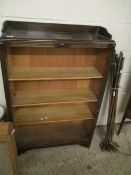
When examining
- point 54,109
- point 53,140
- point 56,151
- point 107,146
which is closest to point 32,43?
point 54,109

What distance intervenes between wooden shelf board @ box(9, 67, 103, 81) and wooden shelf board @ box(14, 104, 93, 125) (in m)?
0.45

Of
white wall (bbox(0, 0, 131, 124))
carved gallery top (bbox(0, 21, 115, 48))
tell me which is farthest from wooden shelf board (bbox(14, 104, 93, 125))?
carved gallery top (bbox(0, 21, 115, 48))

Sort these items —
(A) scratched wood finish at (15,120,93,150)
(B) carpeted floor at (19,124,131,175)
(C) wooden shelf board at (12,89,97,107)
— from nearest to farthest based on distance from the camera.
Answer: (C) wooden shelf board at (12,89,97,107) < (B) carpeted floor at (19,124,131,175) < (A) scratched wood finish at (15,120,93,150)

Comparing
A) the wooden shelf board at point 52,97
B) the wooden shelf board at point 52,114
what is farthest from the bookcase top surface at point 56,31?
the wooden shelf board at point 52,114

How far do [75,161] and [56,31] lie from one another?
124 centimetres

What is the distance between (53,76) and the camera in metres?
1.41

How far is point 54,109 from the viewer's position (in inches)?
71.4

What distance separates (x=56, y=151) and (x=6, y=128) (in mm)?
868

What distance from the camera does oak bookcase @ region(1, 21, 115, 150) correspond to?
1.30 m

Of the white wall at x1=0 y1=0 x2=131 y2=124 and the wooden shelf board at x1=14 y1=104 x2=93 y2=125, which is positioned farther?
the wooden shelf board at x1=14 y1=104 x2=93 y2=125

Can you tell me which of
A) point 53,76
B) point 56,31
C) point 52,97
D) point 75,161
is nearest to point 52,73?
point 53,76

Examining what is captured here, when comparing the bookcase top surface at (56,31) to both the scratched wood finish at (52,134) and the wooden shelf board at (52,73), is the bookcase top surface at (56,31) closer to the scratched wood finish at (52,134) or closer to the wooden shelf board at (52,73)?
the wooden shelf board at (52,73)

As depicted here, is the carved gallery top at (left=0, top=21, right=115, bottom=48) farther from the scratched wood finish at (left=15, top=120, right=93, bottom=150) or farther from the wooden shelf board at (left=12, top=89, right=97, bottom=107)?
the scratched wood finish at (left=15, top=120, right=93, bottom=150)

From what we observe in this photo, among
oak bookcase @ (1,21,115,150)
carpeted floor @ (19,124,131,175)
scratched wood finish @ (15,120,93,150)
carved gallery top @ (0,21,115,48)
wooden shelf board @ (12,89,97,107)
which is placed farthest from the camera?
scratched wood finish @ (15,120,93,150)
